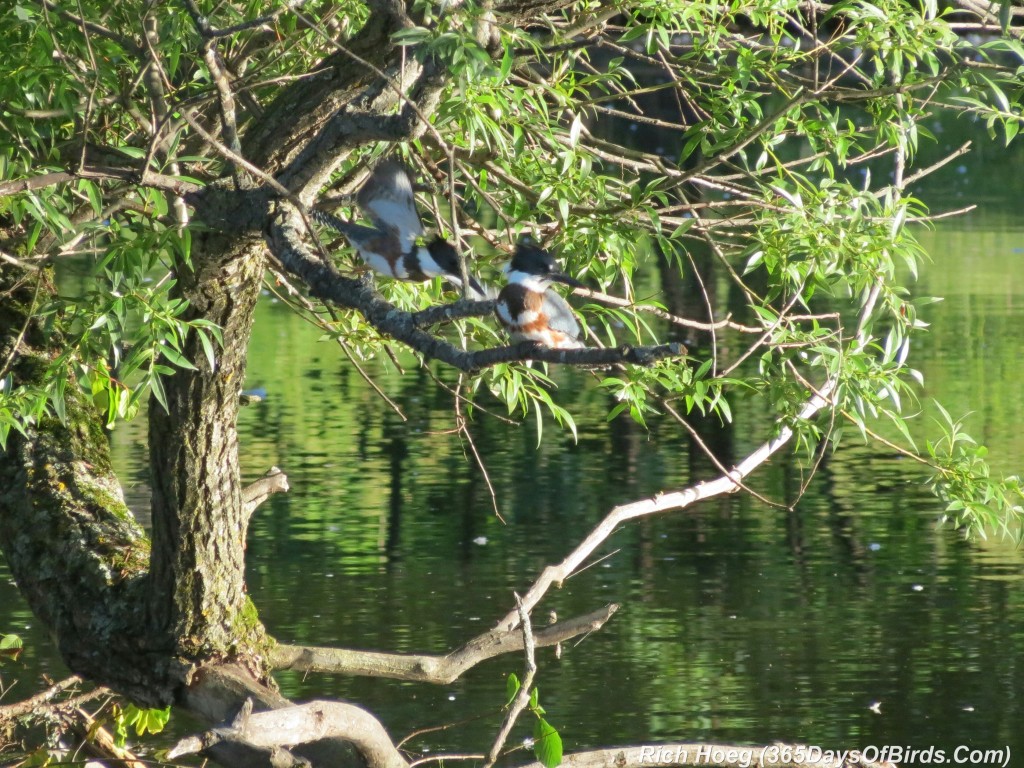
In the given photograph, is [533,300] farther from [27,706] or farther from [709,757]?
[27,706]

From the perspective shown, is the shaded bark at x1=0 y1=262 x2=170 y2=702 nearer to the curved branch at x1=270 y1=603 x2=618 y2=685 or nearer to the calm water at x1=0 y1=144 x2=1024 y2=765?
the curved branch at x1=270 y1=603 x2=618 y2=685

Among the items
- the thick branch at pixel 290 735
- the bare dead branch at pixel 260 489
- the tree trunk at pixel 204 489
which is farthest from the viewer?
the bare dead branch at pixel 260 489

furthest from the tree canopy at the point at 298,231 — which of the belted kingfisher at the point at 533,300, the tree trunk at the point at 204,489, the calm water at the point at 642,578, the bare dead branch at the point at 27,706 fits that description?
the calm water at the point at 642,578

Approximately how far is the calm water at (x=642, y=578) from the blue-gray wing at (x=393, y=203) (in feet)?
4.18

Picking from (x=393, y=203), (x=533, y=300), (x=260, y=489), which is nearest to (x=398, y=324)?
(x=533, y=300)

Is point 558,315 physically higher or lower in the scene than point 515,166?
lower

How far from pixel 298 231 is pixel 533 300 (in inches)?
20.7

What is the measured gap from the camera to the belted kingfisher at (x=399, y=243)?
125 inches

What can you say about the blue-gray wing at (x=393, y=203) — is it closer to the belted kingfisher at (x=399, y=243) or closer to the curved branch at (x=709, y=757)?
the belted kingfisher at (x=399, y=243)

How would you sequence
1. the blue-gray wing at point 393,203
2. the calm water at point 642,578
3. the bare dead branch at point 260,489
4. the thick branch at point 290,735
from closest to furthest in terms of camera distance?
the thick branch at point 290,735, the blue-gray wing at point 393,203, the bare dead branch at point 260,489, the calm water at point 642,578

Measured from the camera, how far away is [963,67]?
3.30 meters

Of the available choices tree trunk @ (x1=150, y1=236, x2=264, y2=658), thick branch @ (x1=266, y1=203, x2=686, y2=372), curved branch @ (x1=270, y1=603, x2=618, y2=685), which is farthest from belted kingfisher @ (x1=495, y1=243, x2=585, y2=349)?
curved branch @ (x1=270, y1=603, x2=618, y2=685)

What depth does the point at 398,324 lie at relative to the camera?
2.51 m

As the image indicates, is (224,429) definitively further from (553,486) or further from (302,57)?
(553,486)
